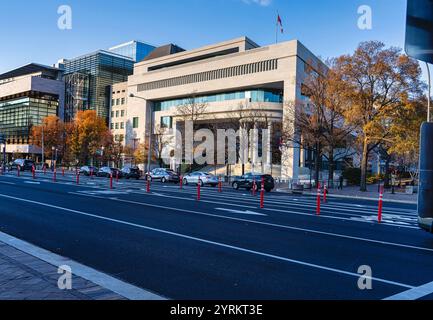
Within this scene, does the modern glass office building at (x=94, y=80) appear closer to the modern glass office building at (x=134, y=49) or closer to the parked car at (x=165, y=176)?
the modern glass office building at (x=134, y=49)

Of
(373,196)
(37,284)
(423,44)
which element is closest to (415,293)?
(423,44)

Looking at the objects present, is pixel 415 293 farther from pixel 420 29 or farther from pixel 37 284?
pixel 37 284

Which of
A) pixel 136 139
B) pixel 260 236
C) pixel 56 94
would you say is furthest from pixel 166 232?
pixel 56 94

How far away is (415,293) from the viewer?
17.9 ft

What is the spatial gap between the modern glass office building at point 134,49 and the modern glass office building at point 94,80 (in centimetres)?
827

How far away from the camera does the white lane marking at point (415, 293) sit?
5238mm

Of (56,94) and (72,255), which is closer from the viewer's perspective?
(72,255)

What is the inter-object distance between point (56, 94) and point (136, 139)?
41.8 meters

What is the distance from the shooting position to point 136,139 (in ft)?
242

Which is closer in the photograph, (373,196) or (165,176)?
(373,196)

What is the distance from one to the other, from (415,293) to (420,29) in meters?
3.82

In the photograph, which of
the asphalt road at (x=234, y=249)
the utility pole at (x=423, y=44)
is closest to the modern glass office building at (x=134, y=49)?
the asphalt road at (x=234, y=249)
